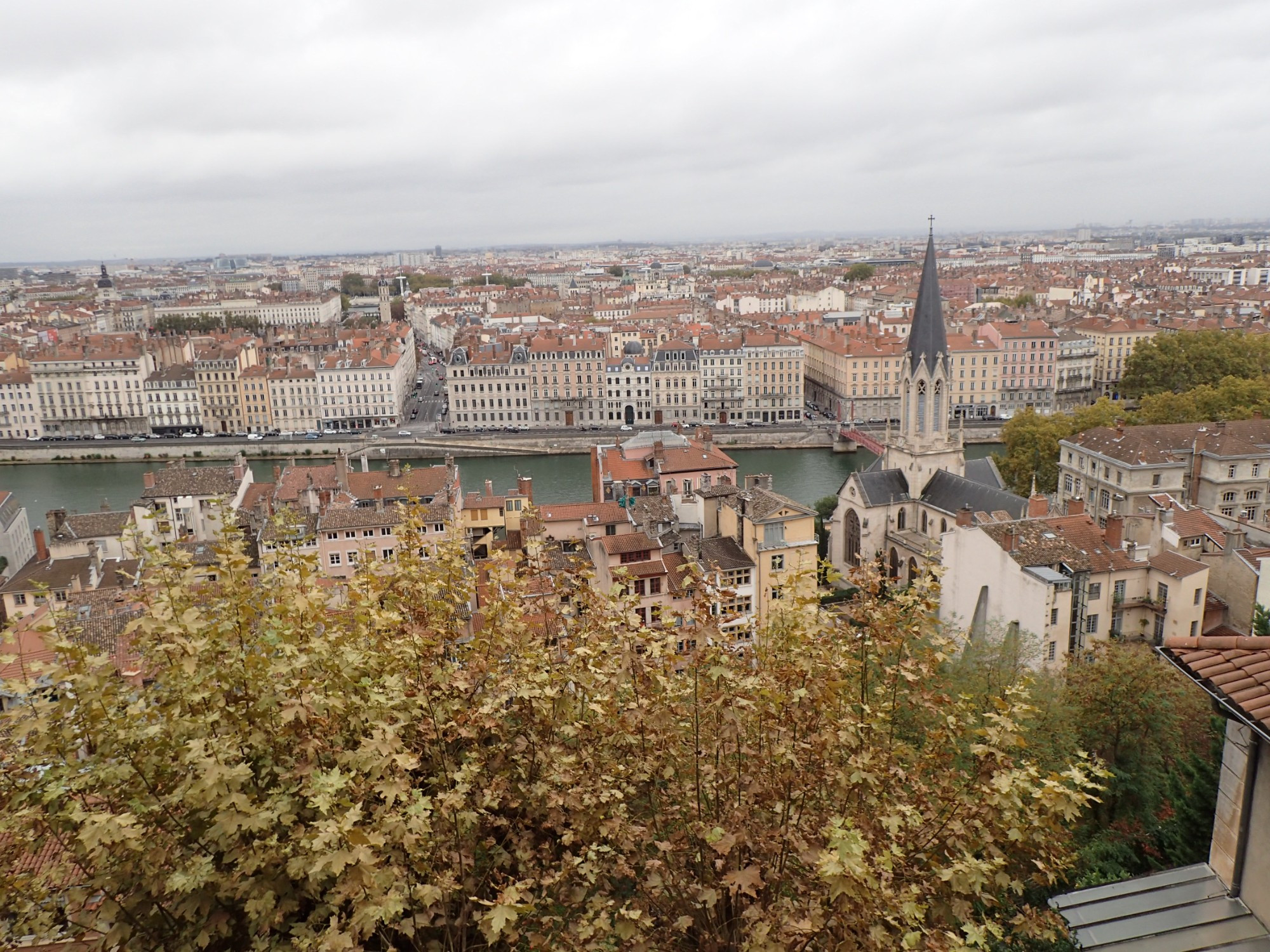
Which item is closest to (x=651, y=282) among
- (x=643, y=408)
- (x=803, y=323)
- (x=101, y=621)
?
(x=803, y=323)

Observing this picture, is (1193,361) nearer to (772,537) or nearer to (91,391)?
(772,537)

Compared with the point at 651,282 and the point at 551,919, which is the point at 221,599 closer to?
the point at 551,919

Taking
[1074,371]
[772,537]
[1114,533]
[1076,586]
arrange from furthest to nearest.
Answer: [1074,371], [772,537], [1114,533], [1076,586]

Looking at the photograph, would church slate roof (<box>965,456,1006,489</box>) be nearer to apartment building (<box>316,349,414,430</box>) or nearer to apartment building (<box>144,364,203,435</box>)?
apartment building (<box>316,349,414,430</box>)

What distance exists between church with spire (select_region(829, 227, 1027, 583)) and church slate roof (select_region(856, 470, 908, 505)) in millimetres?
18

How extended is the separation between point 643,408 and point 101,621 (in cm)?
4110

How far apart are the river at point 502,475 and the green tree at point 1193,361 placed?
24.8ft

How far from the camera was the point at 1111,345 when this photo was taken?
55688 mm

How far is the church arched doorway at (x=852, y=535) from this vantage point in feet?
86.1

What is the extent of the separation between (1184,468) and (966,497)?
7374 millimetres

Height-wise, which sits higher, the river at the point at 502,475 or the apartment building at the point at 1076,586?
the apartment building at the point at 1076,586

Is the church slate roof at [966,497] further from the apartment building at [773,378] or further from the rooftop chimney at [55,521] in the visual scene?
the apartment building at [773,378]

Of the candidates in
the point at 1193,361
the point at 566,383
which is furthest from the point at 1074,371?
the point at 566,383

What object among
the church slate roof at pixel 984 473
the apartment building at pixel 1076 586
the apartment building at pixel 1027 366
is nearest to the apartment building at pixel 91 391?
the church slate roof at pixel 984 473
